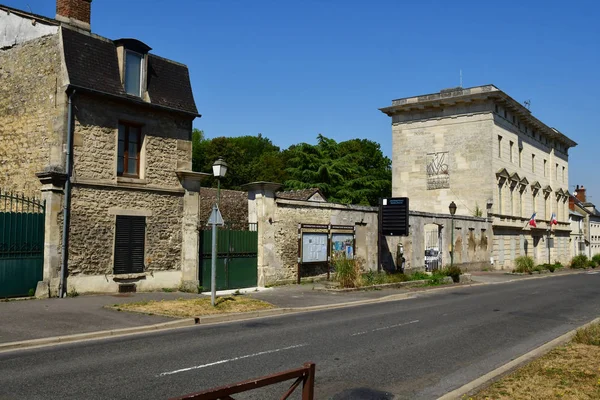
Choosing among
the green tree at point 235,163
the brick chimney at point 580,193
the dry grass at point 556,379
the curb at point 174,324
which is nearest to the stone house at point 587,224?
the brick chimney at point 580,193

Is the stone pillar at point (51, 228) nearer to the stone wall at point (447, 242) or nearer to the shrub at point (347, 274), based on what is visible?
the shrub at point (347, 274)

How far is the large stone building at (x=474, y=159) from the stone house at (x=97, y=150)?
26713mm

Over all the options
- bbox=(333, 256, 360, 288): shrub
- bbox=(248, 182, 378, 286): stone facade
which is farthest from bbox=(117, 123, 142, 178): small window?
bbox=(333, 256, 360, 288): shrub

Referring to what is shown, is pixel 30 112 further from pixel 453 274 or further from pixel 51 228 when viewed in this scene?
pixel 453 274

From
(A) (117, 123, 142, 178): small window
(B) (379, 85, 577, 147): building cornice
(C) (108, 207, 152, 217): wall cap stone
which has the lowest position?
(C) (108, 207, 152, 217): wall cap stone

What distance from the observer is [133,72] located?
58.4 ft

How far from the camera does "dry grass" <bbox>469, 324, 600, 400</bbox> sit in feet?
20.5

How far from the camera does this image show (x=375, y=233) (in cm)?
2581

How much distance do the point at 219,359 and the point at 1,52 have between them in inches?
592

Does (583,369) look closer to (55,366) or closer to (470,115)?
(55,366)

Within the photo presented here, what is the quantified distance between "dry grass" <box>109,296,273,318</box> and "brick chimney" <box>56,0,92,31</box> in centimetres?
966

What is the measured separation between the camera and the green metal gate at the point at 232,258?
19.0 meters

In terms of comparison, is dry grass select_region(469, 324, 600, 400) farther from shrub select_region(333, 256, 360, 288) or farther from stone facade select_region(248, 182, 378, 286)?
stone facade select_region(248, 182, 378, 286)

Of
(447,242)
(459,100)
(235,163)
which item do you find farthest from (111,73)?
(235,163)
